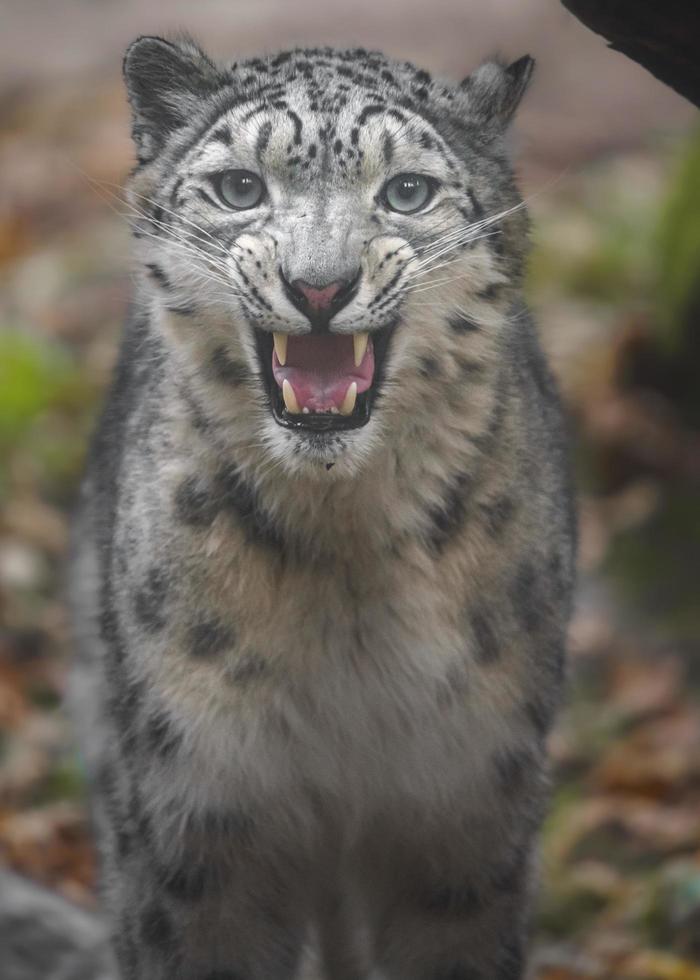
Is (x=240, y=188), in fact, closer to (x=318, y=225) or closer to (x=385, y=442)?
(x=318, y=225)

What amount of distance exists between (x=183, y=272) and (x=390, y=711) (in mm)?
1275

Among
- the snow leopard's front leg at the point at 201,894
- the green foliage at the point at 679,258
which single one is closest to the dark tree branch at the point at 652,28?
the snow leopard's front leg at the point at 201,894

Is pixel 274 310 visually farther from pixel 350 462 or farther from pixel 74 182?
pixel 74 182

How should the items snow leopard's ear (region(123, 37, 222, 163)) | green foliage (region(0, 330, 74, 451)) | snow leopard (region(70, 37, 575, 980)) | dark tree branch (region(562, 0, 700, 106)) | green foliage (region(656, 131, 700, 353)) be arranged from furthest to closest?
green foliage (region(0, 330, 74, 451)) → green foliage (region(656, 131, 700, 353)) → snow leopard's ear (region(123, 37, 222, 163)) → dark tree branch (region(562, 0, 700, 106)) → snow leopard (region(70, 37, 575, 980))

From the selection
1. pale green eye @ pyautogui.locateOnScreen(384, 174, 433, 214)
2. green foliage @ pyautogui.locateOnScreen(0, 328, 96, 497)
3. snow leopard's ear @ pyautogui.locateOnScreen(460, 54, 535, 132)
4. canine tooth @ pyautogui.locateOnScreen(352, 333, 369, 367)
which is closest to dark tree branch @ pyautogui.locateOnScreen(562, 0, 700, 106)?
snow leopard's ear @ pyautogui.locateOnScreen(460, 54, 535, 132)

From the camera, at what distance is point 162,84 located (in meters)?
4.54

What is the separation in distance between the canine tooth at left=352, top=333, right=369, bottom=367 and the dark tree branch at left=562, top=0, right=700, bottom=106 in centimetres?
99

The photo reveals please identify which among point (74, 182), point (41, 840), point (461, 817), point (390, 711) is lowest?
point (41, 840)

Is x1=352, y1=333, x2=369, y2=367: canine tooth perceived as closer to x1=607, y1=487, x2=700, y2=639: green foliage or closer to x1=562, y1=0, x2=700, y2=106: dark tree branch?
x1=562, y1=0, x2=700, y2=106: dark tree branch

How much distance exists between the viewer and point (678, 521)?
9.23m

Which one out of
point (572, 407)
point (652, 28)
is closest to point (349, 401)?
point (652, 28)

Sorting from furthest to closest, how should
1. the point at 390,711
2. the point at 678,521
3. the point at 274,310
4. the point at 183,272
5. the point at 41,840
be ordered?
the point at 678,521 → the point at 41,840 → the point at 390,711 → the point at 183,272 → the point at 274,310

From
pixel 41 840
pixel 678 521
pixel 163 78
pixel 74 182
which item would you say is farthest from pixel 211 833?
pixel 74 182

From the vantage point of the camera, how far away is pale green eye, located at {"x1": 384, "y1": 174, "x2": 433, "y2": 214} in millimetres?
4203
